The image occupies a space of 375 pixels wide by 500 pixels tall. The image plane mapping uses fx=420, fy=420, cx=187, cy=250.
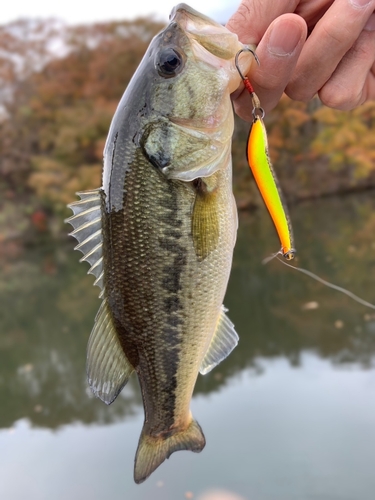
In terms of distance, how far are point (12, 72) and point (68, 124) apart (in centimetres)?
545

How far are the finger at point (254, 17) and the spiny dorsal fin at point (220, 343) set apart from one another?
1.11 metres

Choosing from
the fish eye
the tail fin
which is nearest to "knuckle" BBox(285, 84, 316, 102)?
the fish eye

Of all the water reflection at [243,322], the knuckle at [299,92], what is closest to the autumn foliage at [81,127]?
the water reflection at [243,322]

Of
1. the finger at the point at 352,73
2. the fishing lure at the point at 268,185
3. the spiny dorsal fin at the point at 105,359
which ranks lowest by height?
the spiny dorsal fin at the point at 105,359

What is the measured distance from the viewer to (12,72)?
22.3 metres

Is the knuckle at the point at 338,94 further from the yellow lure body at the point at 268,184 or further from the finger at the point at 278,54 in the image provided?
the yellow lure body at the point at 268,184

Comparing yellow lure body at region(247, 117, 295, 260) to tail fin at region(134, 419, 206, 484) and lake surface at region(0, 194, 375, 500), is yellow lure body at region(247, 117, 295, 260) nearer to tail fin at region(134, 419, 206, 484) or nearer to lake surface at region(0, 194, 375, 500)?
tail fin at region(134, 419, 206, 484)

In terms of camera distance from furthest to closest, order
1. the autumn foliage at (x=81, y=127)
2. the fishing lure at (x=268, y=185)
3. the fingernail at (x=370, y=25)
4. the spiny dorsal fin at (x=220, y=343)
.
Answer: the autumn foliage at (x=81, y=127) < the fingernail at (x=370, y=25) < the spiny dorsal fin at (x=220, y=343) < the fishing lure at (x=268, y=185)

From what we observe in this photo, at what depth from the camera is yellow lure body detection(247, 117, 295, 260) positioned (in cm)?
129

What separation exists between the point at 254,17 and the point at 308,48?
248 millimetres

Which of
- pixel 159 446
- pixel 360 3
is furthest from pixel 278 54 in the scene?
pixel 159 446

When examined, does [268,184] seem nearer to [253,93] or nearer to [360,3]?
[253,93]

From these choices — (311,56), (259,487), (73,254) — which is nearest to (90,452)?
(259,487)

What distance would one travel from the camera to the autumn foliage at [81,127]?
17.6 meters
